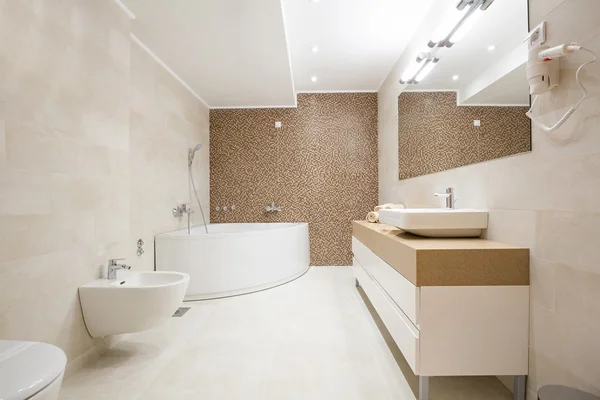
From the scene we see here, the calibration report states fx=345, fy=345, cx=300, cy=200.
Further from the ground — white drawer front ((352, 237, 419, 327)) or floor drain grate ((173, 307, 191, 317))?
white drawer front ((352, 237, 419, 327))

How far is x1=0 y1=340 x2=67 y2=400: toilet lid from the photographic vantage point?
2.92 ft

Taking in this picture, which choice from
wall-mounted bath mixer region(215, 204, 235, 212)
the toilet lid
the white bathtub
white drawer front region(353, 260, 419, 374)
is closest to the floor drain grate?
the white bathtub

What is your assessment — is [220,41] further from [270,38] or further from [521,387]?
[521,387]

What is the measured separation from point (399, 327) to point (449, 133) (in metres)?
1.39

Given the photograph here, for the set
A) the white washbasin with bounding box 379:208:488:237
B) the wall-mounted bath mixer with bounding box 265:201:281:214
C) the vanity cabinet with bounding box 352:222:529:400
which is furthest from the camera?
the wall-mounted bath mixer with bounding box 265:201:281:214

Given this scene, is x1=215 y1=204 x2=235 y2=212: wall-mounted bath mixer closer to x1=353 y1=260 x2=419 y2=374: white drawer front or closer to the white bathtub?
the white bathtub

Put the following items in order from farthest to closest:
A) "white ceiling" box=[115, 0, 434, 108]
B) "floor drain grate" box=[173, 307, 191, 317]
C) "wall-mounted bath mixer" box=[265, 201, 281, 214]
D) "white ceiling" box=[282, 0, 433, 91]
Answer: "wall-mounted bath mixer" box=[265, 201, 281, 214] < "floor drain grate" box=[173, 307, 191, 317] < "white ceiling" box=[282, 0, 433, 91] < "white ceiling" box=[115, 0, 434, 108]

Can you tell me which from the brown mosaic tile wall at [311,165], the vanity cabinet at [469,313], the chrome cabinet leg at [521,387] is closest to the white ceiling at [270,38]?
the brown mosaic tile wall at [311,165]

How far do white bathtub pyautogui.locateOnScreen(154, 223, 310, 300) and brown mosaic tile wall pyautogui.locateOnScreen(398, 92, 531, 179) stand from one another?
1578 millimetres

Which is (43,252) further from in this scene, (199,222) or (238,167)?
(238,167)

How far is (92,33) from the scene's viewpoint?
201 cm

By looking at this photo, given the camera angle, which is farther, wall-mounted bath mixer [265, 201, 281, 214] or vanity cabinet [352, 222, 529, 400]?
wall-mounted bath mixer [265, 201, 281, 214]

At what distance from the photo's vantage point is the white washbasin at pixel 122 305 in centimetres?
190

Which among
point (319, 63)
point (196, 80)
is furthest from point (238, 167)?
point (319, 63)
